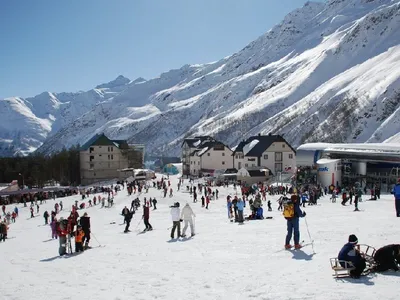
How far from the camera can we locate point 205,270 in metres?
10.7

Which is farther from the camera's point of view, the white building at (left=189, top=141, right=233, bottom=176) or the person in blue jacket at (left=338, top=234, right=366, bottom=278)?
the white building at (left=189, top=141, right=233, bottom=176)

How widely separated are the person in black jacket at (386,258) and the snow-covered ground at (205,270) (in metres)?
0.18

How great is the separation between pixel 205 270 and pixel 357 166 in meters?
46.5

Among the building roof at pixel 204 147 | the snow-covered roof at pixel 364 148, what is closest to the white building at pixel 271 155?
the building roof at pixel 204 147

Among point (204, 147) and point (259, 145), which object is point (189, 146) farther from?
point (259, 145)

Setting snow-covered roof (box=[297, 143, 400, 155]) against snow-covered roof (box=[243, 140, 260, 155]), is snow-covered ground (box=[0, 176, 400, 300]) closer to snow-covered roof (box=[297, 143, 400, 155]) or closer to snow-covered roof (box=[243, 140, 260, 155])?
snow-covered roof (box=[297, 143, 400, 155])

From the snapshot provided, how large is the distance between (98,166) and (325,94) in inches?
3799

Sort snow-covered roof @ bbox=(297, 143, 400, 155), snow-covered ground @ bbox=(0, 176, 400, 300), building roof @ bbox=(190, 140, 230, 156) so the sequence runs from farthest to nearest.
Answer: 1. building roof @ bbox=(190, 140, 230, 156)
2. snow-covered roof @ bbox=(297, 143, 400, 155)
3. snow-covered ground @ bbox=(0, 176, 400, 300)

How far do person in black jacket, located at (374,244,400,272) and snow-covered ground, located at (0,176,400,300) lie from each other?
18 cm

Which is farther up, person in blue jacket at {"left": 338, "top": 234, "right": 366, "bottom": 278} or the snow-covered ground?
person in blue jacket at {"left": 338, "top": 234, "right": 366, "bottom": 278}

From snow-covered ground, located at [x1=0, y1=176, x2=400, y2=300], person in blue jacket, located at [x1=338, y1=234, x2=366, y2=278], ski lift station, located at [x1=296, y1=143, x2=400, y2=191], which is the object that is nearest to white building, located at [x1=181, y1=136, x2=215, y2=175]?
ski lift station, located at [x1=296, y1=143, x2=400, y2=191]

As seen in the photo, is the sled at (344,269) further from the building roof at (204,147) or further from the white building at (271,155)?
the building roof at (204,147)

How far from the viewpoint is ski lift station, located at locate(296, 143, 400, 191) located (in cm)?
4934

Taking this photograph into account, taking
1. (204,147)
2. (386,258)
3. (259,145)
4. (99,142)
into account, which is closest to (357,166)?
(259,145)
